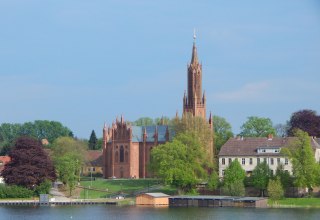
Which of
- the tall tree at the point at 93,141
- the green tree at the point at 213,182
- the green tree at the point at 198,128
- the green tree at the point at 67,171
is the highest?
the tall tree at the point at 93,141

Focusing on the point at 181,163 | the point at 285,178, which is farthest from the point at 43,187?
Answer: the point at 285,178

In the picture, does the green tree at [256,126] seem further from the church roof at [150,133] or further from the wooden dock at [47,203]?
the wooden dock at [47,203]

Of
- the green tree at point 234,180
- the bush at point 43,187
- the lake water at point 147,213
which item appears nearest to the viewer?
the lake water at point 147,213

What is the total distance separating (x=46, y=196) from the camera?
323 feet

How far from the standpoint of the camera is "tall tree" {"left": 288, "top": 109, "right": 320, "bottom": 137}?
125125 millimetres

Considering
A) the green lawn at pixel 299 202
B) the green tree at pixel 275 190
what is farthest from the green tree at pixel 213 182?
the green lawn at pixel 299 202

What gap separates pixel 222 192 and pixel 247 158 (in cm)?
1018

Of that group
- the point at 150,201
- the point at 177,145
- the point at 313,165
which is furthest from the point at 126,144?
the point at 313,165

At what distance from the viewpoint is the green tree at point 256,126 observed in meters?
139

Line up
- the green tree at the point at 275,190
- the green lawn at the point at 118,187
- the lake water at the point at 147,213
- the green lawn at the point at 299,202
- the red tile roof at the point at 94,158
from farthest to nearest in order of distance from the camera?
the red tile roof at the point at 94,158
the green lawn at the point at 118,187
the green tree at the point at 275,190
the green lawn at the point at 299,202
the lake water at the point at 147,213

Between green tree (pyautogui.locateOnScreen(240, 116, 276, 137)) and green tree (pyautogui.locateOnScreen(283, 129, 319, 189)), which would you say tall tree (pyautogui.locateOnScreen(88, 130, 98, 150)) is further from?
green tree (pyautogui.locateOnScreen(283, 129, 319, 189))

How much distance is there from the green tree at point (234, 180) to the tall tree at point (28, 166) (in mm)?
23412

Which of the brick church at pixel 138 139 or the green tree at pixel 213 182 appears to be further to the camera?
the brick church at pixel 138 139

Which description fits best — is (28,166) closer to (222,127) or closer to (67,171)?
(67,171)
